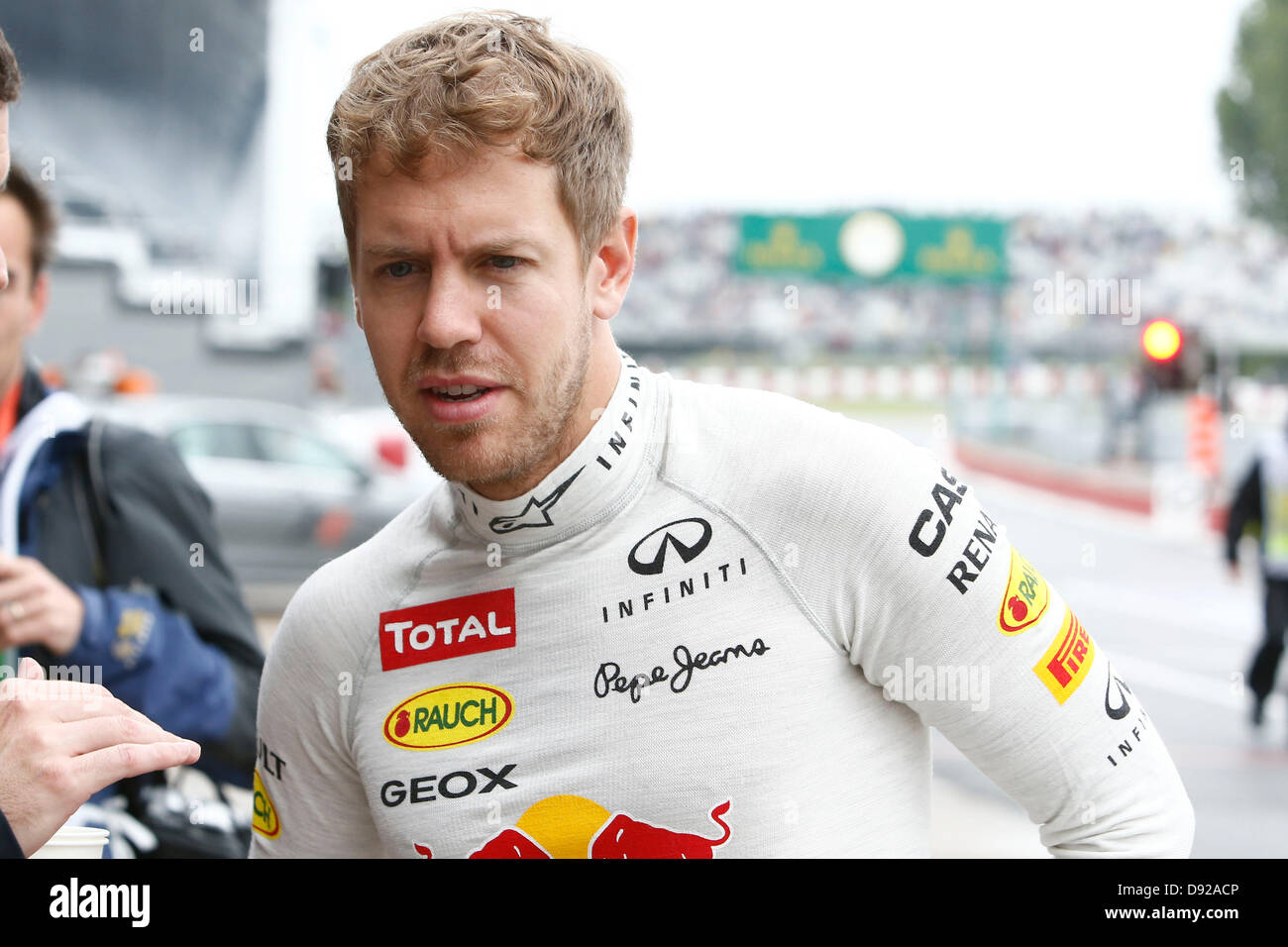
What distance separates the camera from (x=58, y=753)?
1.19 m

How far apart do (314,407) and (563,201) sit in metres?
11.8

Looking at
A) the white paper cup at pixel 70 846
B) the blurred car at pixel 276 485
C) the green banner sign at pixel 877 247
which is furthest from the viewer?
the green banner sign at pixel 877 247

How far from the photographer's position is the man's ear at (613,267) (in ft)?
4.89

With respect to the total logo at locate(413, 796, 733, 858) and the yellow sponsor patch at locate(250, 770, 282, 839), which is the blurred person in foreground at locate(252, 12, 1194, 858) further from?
the yellow sponsor patch at locate(250, 770, 282, 839)

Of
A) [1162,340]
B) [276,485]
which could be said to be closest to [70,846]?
[276,485]

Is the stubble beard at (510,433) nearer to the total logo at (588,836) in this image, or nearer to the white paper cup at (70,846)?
the total logo at (588,836)

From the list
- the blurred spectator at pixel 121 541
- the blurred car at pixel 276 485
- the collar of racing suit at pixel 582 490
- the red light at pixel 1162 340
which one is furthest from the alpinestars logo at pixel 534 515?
the red light at pixel 1162 340

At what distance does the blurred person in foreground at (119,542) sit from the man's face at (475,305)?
87 cm

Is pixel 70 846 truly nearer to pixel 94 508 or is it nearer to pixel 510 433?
pixel 510 433

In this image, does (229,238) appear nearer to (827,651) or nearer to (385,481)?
(385,481)

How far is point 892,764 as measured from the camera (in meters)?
1.50

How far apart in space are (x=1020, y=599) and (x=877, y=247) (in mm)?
27616

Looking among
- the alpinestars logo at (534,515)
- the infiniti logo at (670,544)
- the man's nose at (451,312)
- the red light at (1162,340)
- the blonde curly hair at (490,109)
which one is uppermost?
the red light at (1162,340)
